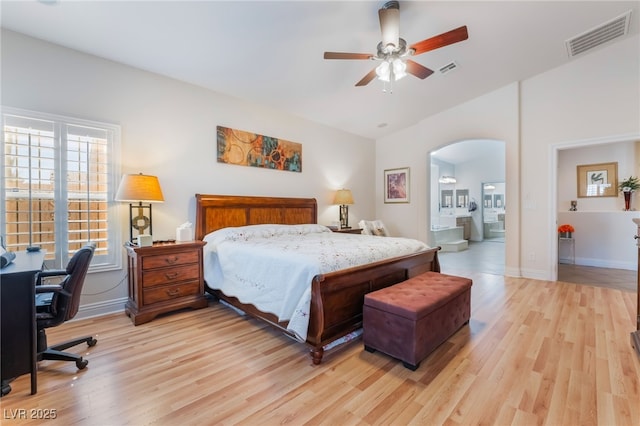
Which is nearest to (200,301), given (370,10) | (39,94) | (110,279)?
(110,279)

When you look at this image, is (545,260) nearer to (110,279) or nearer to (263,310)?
(263,310)

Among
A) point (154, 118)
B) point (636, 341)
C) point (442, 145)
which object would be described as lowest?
point (636, 341)

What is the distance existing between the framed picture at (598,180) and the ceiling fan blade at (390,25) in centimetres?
552

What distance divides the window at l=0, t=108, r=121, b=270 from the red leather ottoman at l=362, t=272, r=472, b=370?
117 inches

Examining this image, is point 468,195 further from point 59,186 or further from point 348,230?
point 59,186

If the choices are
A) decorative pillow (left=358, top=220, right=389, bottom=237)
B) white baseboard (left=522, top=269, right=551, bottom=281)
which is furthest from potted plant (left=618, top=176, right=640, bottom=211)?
decorative pillow (left=358, top=220, right=389, bottom=237)

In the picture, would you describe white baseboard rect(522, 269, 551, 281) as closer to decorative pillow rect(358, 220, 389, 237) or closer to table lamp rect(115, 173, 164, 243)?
decorative pillow rect(358, 220, 389, 237)

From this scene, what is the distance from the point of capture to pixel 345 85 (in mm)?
4094

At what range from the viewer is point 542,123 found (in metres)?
4.56

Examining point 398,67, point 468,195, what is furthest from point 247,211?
point 468,195

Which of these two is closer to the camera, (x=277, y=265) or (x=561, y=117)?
(x=277, y=265)

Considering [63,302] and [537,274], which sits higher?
[63,302]

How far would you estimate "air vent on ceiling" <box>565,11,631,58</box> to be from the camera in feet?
10.9

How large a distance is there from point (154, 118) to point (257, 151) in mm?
1464
